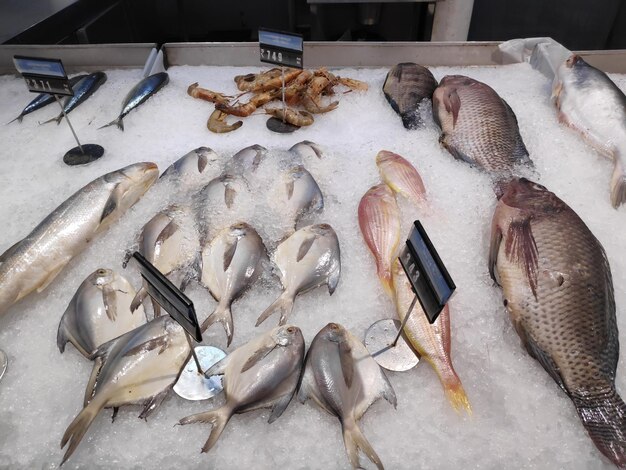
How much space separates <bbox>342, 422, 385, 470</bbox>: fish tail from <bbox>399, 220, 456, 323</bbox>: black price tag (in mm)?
400

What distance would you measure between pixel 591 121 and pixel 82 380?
2801mm

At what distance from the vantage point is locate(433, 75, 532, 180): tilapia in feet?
7.17

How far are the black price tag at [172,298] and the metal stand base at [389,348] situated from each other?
0.63 m

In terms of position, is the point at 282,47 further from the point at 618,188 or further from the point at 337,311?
the point at 618,188

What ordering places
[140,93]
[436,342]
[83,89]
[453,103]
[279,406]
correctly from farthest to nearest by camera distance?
[83,89]
[140,93]
[453,103]
[436,342]
[279,406]

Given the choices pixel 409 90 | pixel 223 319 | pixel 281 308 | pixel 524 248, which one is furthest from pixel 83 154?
pixel 524 248

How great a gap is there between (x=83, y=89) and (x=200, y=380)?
7.89 feet

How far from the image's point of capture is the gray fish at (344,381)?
50.6 inches

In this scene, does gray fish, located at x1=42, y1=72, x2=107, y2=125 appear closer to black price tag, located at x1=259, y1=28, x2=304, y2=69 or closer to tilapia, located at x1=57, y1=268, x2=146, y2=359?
black price tag, located at x1=259, y1=28, x2=304, y2=69

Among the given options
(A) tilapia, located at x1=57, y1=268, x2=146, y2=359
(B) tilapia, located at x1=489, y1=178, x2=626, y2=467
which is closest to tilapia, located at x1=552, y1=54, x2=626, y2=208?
(B) tilapia, located at x1=489, y1=178, x2=626, y2=467

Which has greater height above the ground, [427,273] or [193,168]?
[427,273]

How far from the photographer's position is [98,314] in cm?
154

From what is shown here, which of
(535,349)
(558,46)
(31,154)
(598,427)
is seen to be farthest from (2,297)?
(558,46)

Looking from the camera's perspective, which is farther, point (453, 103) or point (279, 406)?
point (453, 103)
